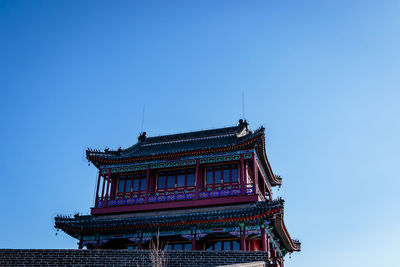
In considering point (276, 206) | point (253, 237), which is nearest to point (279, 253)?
point (253, 237)

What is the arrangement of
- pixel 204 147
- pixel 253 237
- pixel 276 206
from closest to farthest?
pixel 276 206, pixel 253 237, pixel 204 147

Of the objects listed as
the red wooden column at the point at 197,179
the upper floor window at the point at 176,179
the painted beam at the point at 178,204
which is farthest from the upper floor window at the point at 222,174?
the painted beam at the point at 178,204

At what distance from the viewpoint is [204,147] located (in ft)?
78.1

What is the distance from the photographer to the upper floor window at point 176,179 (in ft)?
79.1

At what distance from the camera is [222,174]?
23734mm

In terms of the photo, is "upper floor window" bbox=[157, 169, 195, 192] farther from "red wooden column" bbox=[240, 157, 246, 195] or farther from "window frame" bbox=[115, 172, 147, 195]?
"red wooden column" bbox=[240, 157, 246, 195]

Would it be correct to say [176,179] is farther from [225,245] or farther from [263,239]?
[263,239]

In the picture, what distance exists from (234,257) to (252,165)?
11.9 meters

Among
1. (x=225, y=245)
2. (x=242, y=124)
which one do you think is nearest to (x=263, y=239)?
(x=225, y=245)

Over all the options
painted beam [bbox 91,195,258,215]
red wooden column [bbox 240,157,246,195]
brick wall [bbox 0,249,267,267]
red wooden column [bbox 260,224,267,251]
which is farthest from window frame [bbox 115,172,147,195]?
brick wall [bbox 0,249,267,267]

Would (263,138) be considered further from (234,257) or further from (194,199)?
(234,257)

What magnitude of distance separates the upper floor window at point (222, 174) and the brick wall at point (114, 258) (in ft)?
34.1

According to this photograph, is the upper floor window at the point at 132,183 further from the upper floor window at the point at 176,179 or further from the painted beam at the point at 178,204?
the painted beam at the point at 178,204

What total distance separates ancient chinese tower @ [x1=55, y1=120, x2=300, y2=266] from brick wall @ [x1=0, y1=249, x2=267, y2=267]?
765 cm
